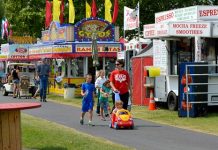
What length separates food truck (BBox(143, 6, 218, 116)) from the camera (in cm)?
1758

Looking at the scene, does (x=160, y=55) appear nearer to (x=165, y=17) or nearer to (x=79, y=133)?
(x=165, y=17)

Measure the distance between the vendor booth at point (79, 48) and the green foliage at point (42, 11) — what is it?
9.82 metres

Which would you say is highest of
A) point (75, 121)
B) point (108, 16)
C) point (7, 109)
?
point (108, 16)

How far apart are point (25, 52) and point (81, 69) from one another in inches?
390

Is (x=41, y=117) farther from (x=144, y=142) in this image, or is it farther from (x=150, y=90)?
(x=144, y=142)

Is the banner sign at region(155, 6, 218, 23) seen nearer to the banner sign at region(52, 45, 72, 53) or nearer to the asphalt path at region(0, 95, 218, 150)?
the asphalt path at region(0, 95, 218, 150)

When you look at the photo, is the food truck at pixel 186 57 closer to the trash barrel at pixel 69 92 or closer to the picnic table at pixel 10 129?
the trash barrel at pixel 69 92

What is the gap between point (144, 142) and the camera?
12.0 metres

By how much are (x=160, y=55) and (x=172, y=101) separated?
219cm

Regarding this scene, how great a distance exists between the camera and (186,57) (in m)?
20.0

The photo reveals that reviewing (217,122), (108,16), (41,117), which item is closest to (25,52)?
(108,16)

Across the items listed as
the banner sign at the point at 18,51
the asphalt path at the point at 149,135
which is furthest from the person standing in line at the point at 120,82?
the banner sign at the point at 18,51

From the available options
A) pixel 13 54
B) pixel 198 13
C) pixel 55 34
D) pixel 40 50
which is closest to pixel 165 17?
pixel 198 13

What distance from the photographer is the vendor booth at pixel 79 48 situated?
28297mm
